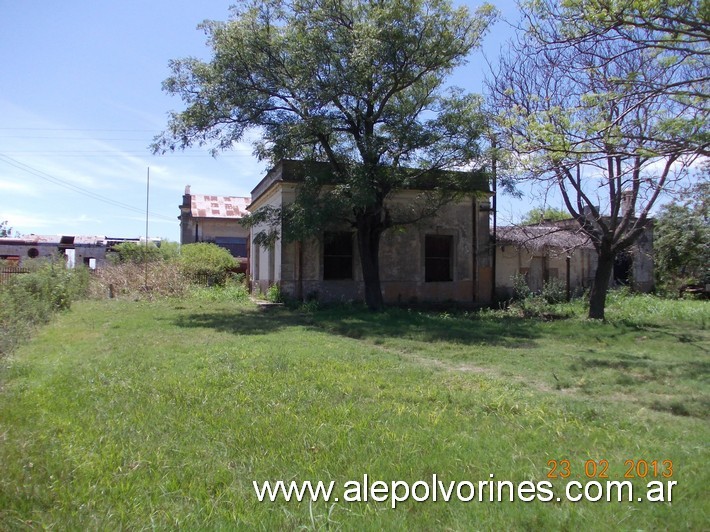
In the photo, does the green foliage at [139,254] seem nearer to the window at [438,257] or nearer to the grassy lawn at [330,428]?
the window at [438,257]

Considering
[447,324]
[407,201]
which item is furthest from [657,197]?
[407,201]

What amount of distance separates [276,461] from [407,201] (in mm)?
16171

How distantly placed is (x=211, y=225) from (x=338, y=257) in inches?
862

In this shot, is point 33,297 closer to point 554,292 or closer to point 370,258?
point 370,258

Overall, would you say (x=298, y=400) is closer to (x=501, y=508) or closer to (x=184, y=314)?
(x=501, y=508)

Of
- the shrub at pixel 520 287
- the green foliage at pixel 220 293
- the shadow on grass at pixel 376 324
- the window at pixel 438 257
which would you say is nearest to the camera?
the shadow on grass at pixel 376 324

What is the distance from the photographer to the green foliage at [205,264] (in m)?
25.4

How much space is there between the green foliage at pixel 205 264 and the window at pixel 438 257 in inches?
413

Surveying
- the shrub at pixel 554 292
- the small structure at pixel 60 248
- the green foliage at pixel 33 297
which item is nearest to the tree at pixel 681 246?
the shrub at pixel 554 292

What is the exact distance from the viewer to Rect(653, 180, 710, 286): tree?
2638 centimetres

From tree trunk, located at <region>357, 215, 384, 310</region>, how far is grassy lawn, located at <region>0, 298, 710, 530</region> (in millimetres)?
6548

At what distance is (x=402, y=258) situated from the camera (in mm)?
20328

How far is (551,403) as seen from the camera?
635 centimetres
